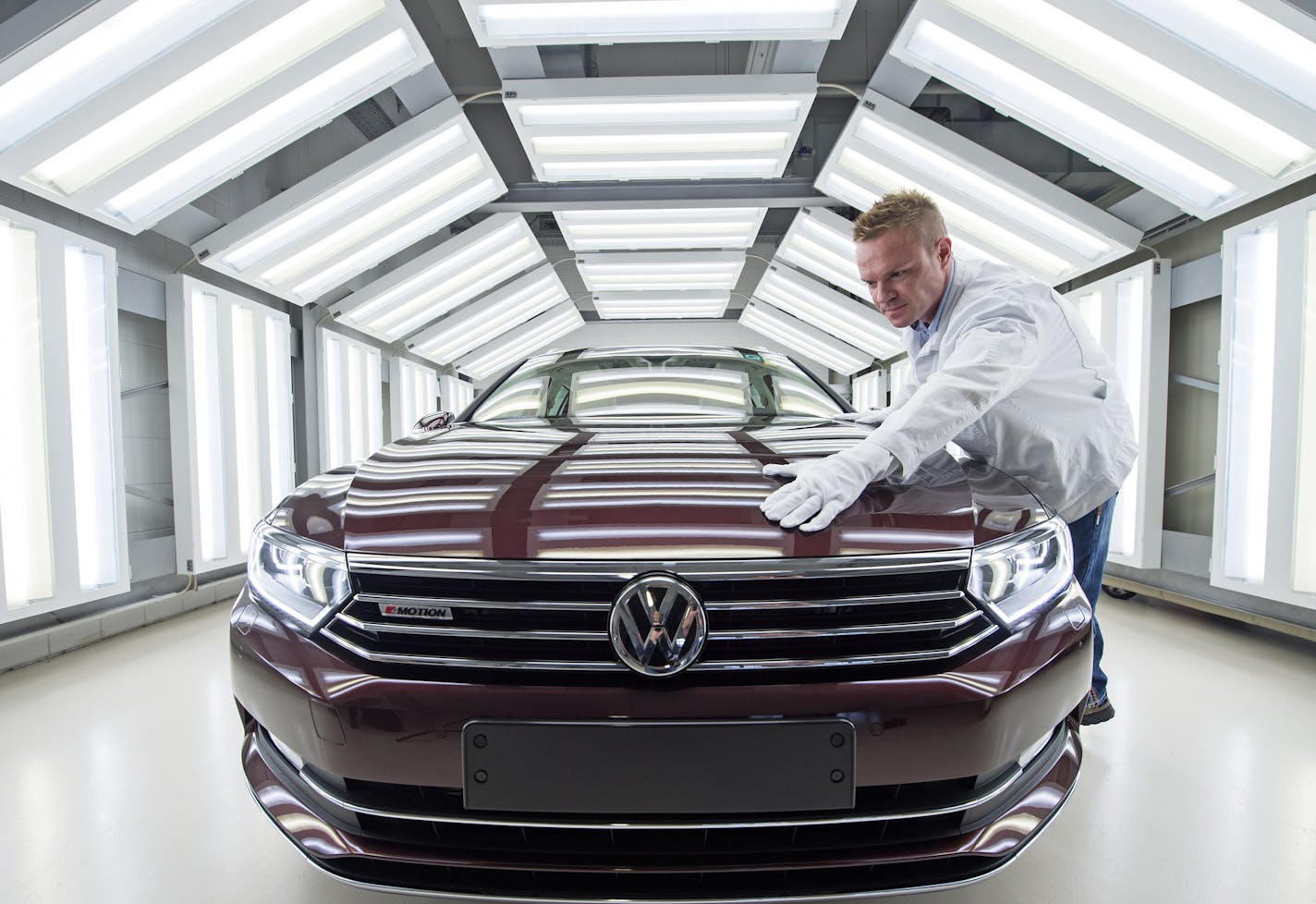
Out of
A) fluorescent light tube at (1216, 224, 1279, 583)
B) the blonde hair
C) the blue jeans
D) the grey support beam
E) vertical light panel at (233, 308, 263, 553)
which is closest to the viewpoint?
the blonde hair

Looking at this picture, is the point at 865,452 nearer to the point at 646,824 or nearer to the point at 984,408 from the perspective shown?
the point at 984,408

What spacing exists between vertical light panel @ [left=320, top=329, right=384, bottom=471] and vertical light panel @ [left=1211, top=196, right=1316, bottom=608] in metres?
5.13

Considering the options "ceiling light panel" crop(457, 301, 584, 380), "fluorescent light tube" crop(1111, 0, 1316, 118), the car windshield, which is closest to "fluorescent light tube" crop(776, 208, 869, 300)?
"fluorescent light tube" crop(1111, 0, 1316, 118)

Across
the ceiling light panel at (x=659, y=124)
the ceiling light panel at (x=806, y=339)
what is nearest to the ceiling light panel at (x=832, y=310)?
the ceiling light panel at (x=806, y=339)

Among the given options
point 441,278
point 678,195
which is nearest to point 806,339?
point 678,195

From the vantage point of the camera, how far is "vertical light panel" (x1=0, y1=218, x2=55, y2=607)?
8.49 feet

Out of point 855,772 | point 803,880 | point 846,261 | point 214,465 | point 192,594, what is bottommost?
point 192,594

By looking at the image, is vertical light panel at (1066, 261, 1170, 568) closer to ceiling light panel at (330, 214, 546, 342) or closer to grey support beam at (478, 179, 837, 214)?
grey support beam at (478, 179, 837, 214)

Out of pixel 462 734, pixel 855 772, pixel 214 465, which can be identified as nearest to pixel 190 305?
pixel 214 465

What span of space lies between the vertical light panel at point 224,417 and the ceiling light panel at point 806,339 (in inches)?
245

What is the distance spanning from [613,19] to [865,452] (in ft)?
7.49

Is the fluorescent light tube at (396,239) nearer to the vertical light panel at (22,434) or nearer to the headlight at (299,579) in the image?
the vertical light panel at (22,434)

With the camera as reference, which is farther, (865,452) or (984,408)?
(984,408)

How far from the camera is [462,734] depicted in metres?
0.94
